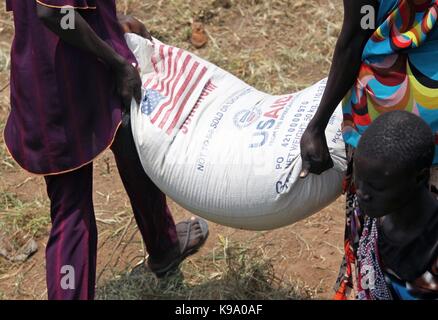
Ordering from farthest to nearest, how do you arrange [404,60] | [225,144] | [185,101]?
[185,101] < [225,144] < [404,60]

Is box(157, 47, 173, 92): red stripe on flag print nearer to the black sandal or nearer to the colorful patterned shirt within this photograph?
the colorful patterned shirt

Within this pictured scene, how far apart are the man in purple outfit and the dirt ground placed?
717 millimetres

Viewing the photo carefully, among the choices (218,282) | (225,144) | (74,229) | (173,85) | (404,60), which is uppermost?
(404,60)

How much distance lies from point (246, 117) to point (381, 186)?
0.77 m

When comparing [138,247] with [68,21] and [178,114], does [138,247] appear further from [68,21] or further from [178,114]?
[68,21]

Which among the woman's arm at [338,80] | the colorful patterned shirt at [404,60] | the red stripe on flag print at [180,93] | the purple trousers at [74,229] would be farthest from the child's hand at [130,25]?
the colorful patterned shirt at [404,60]

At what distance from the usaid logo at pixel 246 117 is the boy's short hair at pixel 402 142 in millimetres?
694

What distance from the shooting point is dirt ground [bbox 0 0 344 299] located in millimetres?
3381

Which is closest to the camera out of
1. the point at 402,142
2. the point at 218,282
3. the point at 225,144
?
the point at 402,142

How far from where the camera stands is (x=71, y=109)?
2.51m

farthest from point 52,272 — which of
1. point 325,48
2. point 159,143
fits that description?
point 325,48

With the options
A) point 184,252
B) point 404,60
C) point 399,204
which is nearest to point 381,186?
point 399,204

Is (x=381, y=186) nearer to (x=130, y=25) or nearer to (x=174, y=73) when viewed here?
(x=174, y=73)
